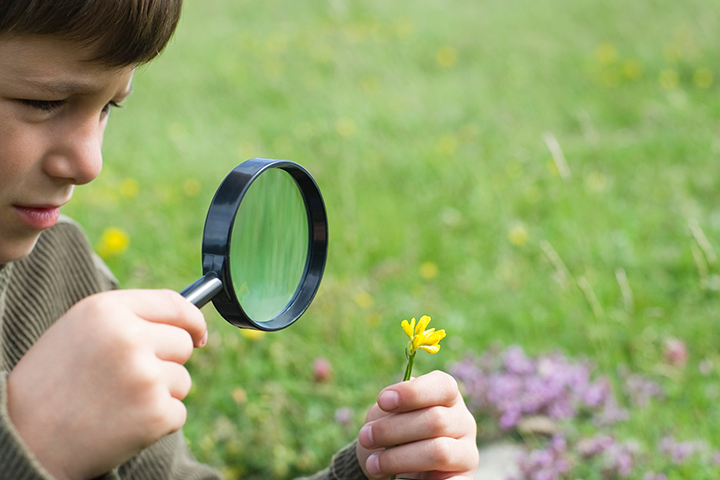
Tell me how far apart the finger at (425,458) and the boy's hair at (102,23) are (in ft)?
2.30

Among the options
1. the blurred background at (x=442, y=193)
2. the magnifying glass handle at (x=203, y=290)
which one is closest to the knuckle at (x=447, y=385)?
the magnifying glass handle at (x=203, y=290)

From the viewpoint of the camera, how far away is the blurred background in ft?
7.73

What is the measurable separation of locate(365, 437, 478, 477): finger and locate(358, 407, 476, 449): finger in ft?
0.04

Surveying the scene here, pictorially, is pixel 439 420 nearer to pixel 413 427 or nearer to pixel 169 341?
pixel 413 427

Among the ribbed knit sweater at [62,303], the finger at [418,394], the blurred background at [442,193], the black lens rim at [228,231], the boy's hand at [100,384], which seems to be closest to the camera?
the boy's hand at [100,384]

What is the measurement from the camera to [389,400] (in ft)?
3.37

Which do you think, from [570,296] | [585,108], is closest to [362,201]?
[570,296]

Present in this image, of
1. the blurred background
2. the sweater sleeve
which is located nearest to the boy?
the sweater sleeve

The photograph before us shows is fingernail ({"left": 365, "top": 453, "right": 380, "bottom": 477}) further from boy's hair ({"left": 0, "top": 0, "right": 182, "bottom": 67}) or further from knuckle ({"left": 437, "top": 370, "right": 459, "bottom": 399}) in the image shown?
boy's hair ({"left": 0, "top": 0, "right": 182, "bottom": 67})

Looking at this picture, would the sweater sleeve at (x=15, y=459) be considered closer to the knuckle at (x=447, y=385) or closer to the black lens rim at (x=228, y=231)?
the black lens rim at (x=228, y=231)

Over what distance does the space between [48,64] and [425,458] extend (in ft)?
2.50

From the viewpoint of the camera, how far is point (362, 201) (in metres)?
3.71

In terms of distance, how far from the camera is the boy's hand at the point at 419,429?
1.04 metres

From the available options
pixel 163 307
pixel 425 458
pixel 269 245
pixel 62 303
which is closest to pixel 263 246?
pixel 269 245
